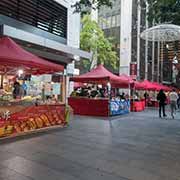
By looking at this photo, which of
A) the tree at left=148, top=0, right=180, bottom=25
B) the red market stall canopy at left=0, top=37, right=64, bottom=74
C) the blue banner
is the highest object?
the tree at left=148, top=0, right=180, bottom=25

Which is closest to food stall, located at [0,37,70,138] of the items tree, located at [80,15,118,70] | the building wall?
the building wall

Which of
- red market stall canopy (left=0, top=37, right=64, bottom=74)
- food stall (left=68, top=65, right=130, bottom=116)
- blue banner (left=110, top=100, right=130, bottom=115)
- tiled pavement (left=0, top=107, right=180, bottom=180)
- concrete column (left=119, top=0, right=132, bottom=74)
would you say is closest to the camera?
tiled pavement (left=0, top=107, right=180, bottom=180)

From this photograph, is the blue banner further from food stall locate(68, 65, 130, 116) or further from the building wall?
the building wall

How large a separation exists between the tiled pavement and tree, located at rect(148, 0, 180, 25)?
13.2ft

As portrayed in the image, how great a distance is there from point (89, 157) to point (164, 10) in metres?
5.22

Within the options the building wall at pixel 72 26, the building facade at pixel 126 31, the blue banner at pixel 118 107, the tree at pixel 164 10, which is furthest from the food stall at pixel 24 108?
the building facade at pixel 126 31

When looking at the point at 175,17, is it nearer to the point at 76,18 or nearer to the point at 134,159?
the point at 134,159

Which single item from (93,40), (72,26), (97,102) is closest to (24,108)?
(97,102)

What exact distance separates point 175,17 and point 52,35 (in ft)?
30.1

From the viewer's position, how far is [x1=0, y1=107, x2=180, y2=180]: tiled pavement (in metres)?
4.87

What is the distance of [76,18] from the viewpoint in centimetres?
1947

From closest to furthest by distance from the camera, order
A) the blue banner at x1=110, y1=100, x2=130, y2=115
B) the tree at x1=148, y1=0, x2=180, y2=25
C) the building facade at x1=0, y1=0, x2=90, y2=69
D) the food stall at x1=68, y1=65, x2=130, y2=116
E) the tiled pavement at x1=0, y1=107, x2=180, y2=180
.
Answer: the tiled pavement at x1=0, y1=107, x2=180, y2=180, the tree at x1=148, y1=0, x2=180, y2=25, the building facade at x1=0, y1=0, x2=90, y2=69, the food stall at x1=68, y1=65, x2=130, y2=116, the blue banner at x1=110, y1=100, x2=130, y2=115

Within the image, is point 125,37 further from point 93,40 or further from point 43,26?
point 43,26

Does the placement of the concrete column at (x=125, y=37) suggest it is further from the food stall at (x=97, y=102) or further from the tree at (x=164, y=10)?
the tree at (x=164, y=10)
